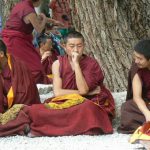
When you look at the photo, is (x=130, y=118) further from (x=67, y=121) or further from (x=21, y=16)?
(x=21, y=16)

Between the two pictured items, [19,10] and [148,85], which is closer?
[148,85]

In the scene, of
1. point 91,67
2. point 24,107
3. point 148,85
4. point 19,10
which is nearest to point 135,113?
point 148,85

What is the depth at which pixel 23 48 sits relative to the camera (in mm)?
6953

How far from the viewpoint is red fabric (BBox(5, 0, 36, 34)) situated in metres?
6.57

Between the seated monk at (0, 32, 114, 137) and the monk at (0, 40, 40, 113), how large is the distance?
0.23 m

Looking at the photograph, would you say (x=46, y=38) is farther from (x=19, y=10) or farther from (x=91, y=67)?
(x=91, y=67)

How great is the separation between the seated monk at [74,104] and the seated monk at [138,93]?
17cm

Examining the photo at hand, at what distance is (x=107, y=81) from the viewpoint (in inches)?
252

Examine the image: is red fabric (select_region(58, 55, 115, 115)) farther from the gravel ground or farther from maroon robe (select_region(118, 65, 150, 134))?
the gravel ground

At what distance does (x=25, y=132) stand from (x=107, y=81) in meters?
1.85

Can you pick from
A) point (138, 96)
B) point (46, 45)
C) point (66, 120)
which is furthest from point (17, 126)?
point (46, 45)

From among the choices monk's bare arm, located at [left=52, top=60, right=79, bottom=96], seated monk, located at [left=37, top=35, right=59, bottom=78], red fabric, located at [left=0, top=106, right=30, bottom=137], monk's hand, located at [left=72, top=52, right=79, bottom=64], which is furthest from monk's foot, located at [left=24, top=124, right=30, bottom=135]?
seated monk, located at [left=37, top=35, right=59, bottom=78]

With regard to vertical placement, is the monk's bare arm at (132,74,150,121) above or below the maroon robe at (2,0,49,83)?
below

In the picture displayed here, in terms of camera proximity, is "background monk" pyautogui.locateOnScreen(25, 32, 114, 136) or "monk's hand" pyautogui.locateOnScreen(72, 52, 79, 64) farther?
"monk's hand" pyautogui.locateOnScreen(72, 52, 79, 64)
